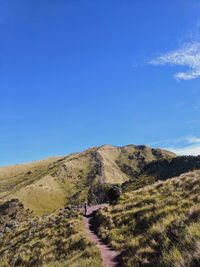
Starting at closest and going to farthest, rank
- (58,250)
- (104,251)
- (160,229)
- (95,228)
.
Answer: (160,229)
(104,251)
(58,250)
(95,228)

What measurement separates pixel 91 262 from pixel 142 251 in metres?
2.59

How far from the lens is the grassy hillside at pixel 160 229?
508 inches

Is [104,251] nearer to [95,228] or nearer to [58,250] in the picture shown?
[58,250]

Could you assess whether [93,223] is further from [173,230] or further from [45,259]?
[173,230]

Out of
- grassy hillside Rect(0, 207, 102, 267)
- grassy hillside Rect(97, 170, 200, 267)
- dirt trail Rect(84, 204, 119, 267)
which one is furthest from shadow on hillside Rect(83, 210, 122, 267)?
grassy hillside Rect(0, 207, 102, 267)

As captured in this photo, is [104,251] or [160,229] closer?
[160,229]

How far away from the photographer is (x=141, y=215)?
25172 millimetres

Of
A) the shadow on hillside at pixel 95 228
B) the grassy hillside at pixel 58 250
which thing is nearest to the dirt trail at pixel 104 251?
the shadow on hillside at pixel 95 228

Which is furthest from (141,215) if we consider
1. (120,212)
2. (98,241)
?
(120,212)

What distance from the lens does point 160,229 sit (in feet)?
60.0

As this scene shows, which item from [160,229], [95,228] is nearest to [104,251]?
[160,229]

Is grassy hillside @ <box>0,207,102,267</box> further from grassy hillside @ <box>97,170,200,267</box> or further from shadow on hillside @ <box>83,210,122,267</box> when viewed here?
grassy hillside @ <box>97,170,200,267</box>

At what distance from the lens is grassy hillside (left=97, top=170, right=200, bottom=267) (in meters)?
12.9

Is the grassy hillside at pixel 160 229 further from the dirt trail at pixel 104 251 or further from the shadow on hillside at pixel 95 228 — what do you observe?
the dirt trail at pixel 104 251
